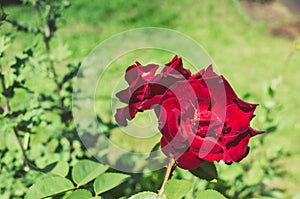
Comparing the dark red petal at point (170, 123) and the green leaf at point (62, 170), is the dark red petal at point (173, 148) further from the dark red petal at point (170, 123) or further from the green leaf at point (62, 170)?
the green leaf at point (62, 170)

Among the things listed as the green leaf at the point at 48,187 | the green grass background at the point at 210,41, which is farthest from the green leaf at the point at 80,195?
the green grass background at the point at 210,41

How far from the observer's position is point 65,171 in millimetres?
1083

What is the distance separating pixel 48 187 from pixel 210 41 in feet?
11.2

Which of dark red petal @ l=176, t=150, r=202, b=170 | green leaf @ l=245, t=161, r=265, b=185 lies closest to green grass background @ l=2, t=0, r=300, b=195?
green leaf @ l=245, t=161, r=265, b=185

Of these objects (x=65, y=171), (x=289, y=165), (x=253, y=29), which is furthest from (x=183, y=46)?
(x=65, y=171)

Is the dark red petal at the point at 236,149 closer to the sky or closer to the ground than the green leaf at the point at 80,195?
closer to the sky

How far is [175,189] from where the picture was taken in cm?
90

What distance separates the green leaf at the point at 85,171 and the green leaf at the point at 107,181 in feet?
0.09

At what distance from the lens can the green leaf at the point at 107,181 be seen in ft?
3.32

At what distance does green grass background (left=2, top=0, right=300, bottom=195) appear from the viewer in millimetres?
3170

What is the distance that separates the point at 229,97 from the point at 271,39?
3.65m

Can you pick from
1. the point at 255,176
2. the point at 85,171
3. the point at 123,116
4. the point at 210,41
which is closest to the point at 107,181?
the point at 85,171

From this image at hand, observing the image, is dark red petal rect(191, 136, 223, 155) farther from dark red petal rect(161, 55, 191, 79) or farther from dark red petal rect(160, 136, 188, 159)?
dark red petal rect(161, 55, 191, 79)

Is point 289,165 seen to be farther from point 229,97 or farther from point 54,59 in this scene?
point 229,97
